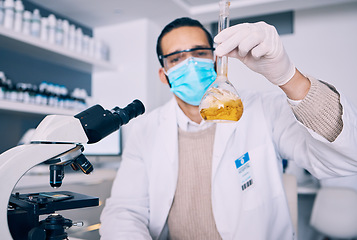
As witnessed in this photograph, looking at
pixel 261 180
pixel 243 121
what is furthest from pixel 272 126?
pixel 261 180

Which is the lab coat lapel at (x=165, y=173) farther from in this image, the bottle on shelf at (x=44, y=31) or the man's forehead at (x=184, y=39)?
the bottle on shelf at (x=44, y=31)

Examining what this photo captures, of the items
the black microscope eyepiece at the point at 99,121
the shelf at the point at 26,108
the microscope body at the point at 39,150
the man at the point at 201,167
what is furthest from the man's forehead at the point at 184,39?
the shelf at the point at 26,108

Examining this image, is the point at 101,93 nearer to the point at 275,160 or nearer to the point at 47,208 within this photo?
the point at 275,160

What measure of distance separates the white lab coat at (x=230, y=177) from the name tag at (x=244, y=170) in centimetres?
2

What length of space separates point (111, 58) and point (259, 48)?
276cm

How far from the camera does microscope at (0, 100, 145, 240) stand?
23.3 inches

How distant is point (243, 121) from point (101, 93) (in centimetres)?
232

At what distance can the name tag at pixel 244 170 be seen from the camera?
4.05 ft

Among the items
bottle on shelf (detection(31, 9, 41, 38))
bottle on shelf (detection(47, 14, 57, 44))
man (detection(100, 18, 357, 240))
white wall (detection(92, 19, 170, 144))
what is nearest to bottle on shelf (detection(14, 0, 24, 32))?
bottle on shelf (detection(31, 9, 41, 38))

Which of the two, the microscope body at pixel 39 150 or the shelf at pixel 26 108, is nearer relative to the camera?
the microscope body at pixel 39 150

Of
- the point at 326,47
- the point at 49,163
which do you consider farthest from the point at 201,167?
the point at 326,47

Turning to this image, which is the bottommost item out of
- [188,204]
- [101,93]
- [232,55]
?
[188,204]

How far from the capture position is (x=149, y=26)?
3246 millimetres

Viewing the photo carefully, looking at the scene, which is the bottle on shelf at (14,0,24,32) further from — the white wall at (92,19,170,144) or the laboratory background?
the white wall at (92,19,170,144)
